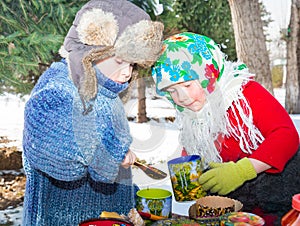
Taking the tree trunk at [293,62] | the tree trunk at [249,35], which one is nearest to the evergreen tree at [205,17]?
the tree trunk at [249,35]

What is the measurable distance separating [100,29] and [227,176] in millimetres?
437

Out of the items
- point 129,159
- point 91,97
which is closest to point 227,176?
point 129,159

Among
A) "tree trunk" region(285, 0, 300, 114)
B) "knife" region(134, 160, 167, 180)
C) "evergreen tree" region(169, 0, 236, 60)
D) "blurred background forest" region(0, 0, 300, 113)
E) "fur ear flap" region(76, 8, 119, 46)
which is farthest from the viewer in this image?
"tree trunk" region(285, 0, 300, 114)

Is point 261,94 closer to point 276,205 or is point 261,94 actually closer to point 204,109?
point 204,109

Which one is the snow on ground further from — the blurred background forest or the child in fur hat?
the blurred background forest

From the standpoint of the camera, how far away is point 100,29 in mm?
753

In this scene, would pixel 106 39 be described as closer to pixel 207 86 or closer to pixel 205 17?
pixel 207 86

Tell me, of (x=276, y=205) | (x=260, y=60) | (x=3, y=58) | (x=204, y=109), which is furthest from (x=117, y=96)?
(x=260, y=60)

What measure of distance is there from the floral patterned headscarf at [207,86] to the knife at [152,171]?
4.6 inches

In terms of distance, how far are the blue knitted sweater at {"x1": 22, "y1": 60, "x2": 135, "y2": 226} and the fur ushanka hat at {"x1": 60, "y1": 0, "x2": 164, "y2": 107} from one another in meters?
0.04

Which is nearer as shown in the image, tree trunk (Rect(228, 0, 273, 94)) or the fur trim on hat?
the fur trim on hat

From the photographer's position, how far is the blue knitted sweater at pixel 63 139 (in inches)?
29.7

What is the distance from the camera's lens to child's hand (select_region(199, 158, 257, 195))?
936 millimetres

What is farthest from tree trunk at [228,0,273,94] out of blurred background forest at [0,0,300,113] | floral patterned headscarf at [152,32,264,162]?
floral patterned headscarf at [152,32,264,162]
